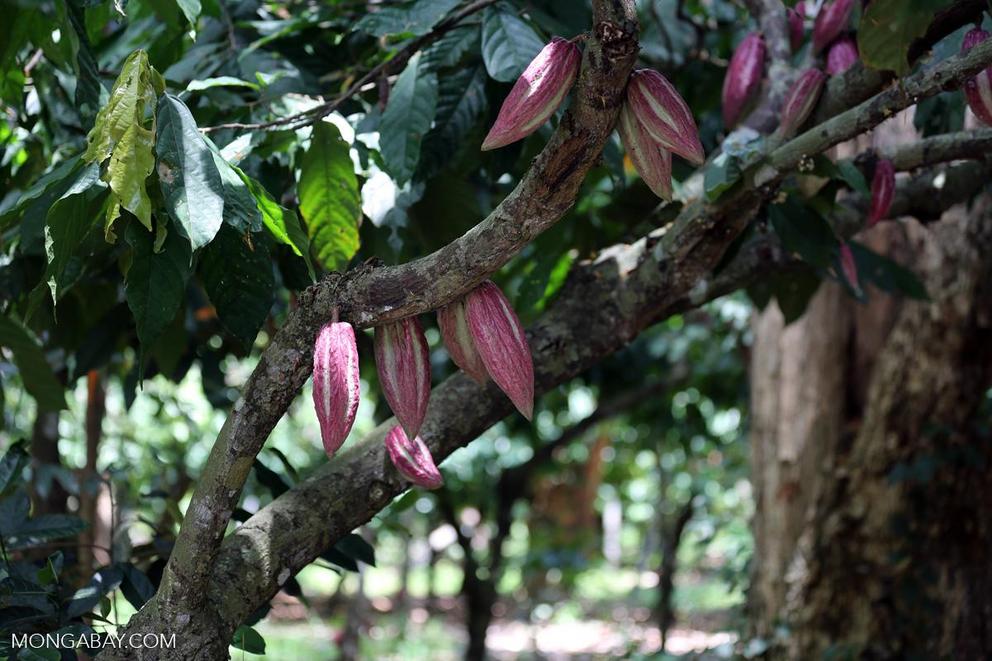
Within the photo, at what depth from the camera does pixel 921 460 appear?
2.14 meters

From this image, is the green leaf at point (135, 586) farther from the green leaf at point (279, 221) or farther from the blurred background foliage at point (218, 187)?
the green leaf at point (279, 221)

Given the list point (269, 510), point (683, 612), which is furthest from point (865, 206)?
point (683, 612)

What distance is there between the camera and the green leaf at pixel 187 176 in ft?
2.78

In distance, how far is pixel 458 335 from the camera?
0.94m

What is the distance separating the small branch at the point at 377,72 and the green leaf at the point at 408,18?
2.3 inches

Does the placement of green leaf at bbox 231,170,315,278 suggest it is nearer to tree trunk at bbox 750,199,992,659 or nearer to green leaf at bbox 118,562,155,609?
green leaf at bbox 118,562,155,609

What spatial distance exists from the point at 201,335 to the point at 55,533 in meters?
0.81

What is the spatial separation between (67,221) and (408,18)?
492 mm

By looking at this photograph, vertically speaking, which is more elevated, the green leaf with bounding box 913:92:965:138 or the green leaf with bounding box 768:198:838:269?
the green leaf with bounding box 913:92:965:138

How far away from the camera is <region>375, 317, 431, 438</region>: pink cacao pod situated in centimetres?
93

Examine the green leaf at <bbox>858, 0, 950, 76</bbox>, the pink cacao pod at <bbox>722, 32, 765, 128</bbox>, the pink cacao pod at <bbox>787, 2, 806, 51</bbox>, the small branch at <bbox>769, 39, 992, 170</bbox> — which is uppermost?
the pink cacao pod at <bbox>787, 2, 806, 51</bbox>

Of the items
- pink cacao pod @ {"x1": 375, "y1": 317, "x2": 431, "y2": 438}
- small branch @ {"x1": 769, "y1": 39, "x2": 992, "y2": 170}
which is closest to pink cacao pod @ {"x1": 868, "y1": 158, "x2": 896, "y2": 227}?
small branch @ {"x1": 769, "y1": 39, "x2": 992, "y2": 170}

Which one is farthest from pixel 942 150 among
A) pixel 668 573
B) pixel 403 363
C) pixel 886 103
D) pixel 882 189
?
pixel 668 573

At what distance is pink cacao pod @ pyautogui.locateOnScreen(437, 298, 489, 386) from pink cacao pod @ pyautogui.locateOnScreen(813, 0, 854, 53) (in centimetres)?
81
